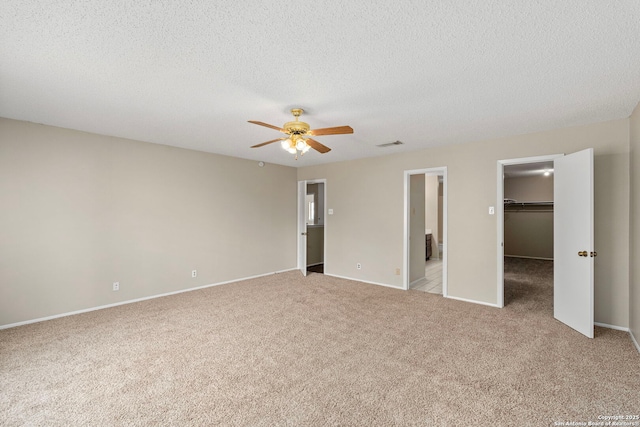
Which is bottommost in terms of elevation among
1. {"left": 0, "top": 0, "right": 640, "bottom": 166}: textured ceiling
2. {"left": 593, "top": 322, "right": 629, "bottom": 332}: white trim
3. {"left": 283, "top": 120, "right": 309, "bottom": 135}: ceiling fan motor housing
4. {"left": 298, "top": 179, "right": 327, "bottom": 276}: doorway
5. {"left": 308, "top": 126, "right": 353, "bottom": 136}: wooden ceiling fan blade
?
{"left": 593, "top": 322, "right": 629, "bottom": 332}: white trim

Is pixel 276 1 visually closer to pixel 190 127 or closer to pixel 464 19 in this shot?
pixel 464 19

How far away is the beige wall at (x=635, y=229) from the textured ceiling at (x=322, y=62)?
0.28m

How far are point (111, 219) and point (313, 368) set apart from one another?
11.6 feet

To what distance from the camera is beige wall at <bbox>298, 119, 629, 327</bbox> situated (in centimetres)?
331

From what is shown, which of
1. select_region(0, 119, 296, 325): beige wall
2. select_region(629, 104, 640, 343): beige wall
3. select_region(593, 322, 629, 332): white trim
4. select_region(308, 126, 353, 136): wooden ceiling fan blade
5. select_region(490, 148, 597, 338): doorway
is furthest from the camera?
select_region(0, 119, 296, 325): beige wall

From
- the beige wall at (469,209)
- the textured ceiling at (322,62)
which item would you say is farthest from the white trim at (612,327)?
the textured ceiling at (322,62)

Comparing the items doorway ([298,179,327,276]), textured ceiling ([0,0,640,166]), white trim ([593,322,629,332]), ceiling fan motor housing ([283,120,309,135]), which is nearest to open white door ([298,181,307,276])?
doorway ([298,179,327,276])

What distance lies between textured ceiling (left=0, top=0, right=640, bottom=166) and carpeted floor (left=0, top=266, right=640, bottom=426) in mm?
2379

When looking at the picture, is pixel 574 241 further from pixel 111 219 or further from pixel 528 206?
pixel 528 206

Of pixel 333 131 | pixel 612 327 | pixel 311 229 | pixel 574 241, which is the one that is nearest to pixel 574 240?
pixel 574 241

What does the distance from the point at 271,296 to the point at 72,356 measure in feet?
7.99

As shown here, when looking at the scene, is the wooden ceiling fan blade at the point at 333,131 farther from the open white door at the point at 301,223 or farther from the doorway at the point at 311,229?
the open white door at the point at 301,223

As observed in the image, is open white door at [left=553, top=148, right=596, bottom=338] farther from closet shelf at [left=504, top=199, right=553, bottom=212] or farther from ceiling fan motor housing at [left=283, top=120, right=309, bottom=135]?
closet shelf at [left=504, top=199, right=553, bottom=212]

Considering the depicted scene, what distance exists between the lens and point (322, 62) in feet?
6.79
